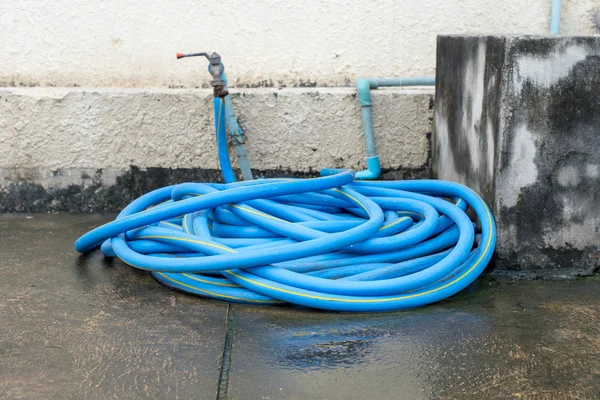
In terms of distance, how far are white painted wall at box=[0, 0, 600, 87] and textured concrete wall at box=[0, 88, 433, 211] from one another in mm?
135

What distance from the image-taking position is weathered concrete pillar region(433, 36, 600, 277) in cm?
243

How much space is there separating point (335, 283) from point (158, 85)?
1678mm

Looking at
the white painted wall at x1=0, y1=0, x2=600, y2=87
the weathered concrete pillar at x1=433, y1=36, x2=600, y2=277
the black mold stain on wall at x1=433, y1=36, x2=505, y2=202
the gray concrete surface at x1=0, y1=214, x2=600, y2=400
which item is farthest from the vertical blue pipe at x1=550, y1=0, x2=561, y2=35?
the gray concrete surface at x1=0, y1=214, x2=600, y2=400

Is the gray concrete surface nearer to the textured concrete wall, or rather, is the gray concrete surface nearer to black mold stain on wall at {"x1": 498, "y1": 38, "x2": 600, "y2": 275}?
black mold stain on wall at {"x1": 498, "y1": 38, "x2": 600, "y2": 275}

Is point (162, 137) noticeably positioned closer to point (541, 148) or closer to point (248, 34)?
point (248, 34)

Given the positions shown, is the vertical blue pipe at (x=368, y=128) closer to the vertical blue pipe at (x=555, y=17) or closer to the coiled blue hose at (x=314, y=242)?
the coiled blue hose at (x=314, y=242)

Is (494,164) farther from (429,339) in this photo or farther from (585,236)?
(429,339)


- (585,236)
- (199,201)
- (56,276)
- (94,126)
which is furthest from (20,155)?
(585,236)

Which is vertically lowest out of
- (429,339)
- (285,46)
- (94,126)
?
(429,339)

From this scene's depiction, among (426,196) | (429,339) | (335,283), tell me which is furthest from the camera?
(426,196)

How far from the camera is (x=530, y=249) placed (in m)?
2.56

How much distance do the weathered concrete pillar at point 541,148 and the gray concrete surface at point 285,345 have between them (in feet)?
0.46

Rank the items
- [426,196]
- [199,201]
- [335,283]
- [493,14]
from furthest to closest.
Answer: [493,14], [426,196], [199,201], [335,283]

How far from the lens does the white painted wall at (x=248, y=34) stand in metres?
3.35
